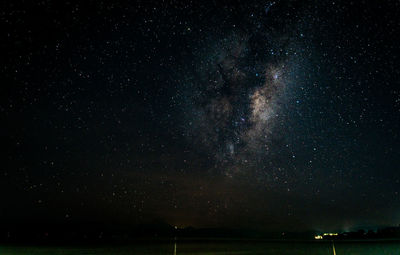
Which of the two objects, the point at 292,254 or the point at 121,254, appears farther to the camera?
the point at 121,254

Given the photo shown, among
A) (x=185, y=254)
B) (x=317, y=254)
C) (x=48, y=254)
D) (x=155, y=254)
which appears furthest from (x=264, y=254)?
(x=48, y=254)

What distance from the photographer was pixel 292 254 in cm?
2275

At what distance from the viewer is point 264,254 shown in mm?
22969

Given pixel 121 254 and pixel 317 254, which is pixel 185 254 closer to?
pixel 121 254

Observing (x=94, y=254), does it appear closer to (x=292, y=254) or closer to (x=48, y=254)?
(x=48, y=254)

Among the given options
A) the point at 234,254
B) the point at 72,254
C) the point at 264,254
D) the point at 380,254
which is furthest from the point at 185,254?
the point at 380,254

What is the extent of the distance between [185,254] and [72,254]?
9.52 m

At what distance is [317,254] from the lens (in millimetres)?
23094

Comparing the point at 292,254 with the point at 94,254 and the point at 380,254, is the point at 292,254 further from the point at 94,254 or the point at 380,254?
the point at 94,254

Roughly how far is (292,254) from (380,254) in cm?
662

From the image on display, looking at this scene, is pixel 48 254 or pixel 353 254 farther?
pixel 48 254

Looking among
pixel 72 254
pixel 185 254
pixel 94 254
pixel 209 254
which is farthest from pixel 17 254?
pixel 209 254

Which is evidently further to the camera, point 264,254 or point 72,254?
point 72,254

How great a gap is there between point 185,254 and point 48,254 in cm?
1129
